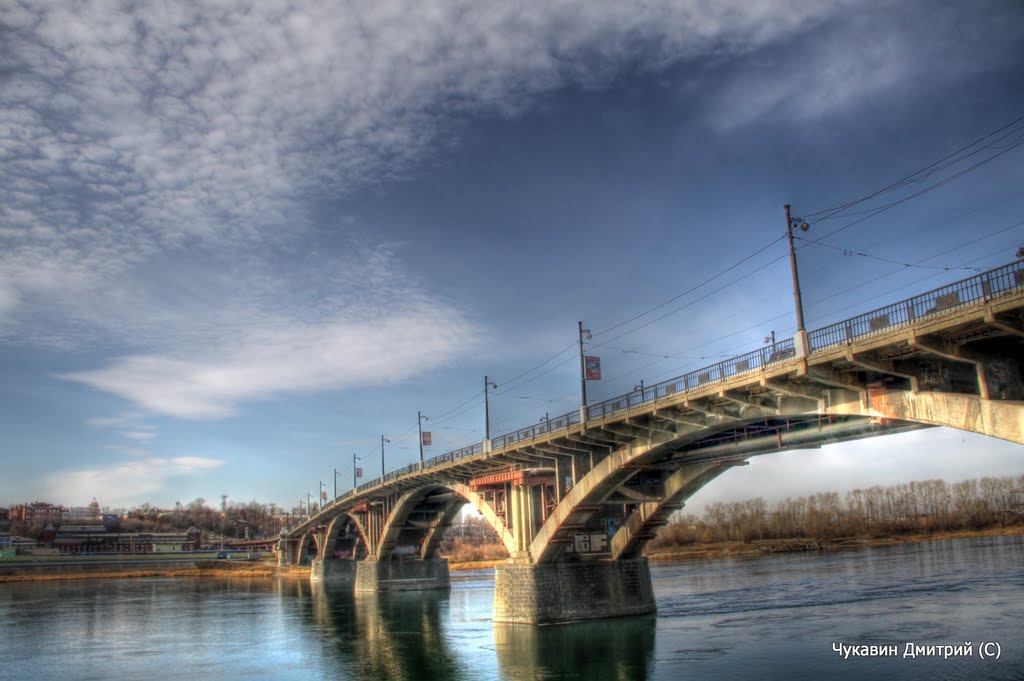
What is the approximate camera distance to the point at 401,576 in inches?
3666

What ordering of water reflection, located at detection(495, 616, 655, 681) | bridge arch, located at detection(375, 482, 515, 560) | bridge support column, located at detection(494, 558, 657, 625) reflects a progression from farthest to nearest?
1. bridge arch, located at detection(375, 482, 515, 560)
2. bridge support column, located at detection(494, 558, 657, 625)
3. water reflection, located at detection(495, 616, 655, 681)

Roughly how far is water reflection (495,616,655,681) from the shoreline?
89.5 meters

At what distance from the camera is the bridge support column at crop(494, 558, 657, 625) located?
49.6 metres

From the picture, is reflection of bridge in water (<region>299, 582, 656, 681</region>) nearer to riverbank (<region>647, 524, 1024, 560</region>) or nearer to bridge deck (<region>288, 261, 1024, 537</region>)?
bridge deck (<region>288, 261, 1024, 537</region>)

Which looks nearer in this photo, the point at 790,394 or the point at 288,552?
the point at 790,394

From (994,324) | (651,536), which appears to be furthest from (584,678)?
(994,324)

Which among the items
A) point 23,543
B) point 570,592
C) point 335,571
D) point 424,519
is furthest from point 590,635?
point 23,543

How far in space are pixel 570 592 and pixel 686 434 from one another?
678 inches

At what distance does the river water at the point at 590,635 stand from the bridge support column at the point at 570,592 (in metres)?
1.11

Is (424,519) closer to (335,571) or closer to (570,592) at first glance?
(335,571)

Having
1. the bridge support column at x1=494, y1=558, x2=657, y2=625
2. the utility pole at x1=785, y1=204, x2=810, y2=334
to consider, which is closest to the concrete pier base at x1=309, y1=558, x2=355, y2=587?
the bridge support column at x1=494, y1=558, x2=657, y2=625

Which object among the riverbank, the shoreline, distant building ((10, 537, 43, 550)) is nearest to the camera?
the riverbank

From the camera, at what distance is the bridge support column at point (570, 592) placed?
163 feet

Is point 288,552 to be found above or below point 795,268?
below
